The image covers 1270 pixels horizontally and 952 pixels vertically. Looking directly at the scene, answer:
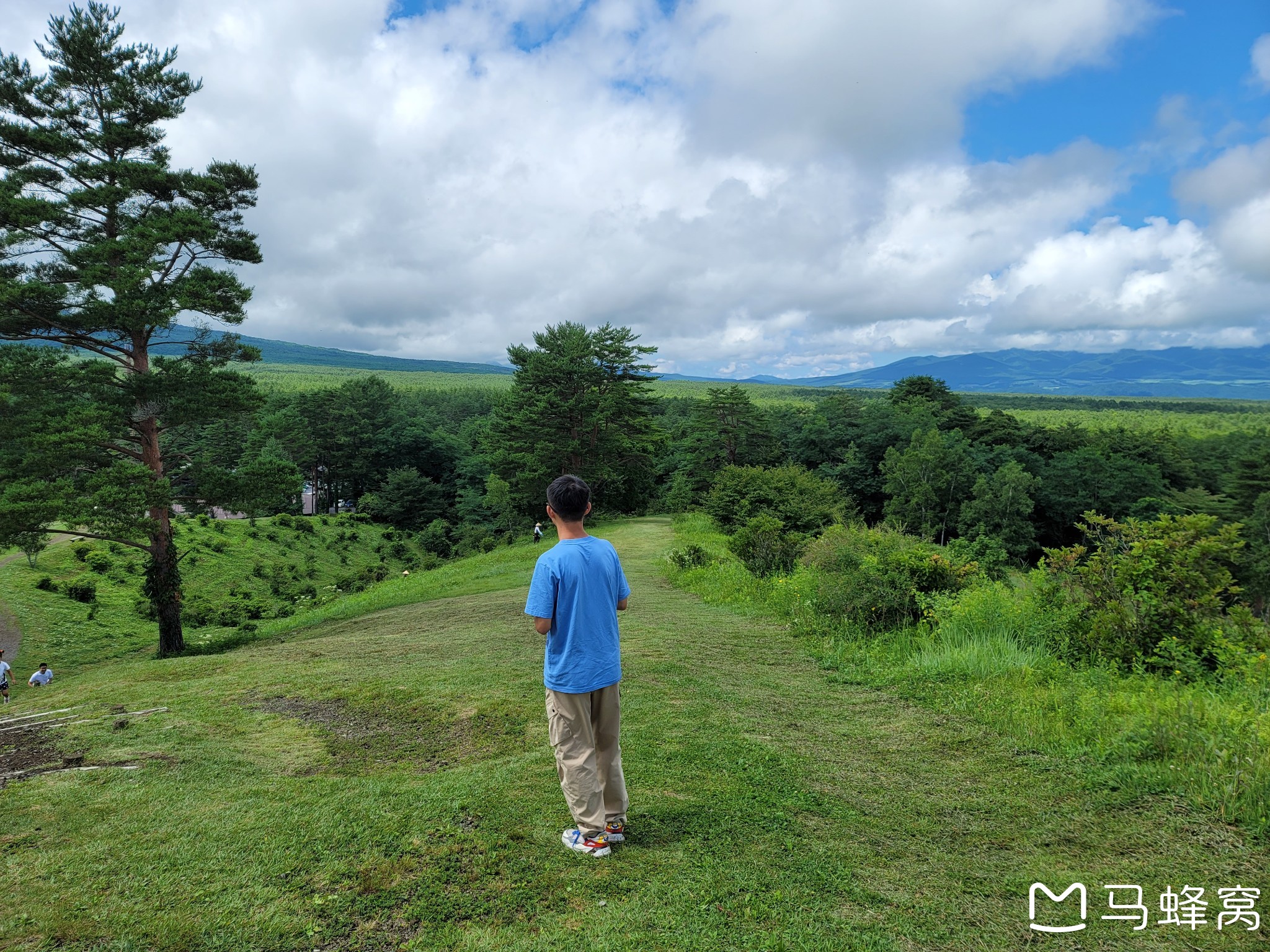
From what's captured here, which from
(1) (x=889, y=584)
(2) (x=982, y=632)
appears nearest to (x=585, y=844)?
(2) (x=982, y=632)

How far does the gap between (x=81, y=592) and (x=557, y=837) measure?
86.1 feet

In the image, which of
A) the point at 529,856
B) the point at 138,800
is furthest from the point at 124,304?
the point at 529,856

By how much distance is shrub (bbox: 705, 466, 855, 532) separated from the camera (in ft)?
79.5

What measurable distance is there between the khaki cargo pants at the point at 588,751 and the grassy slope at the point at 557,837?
9.1 inches

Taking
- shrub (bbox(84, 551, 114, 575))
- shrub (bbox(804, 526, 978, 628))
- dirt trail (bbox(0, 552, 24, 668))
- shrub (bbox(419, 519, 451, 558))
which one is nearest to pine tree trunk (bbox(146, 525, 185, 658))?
dirt trail (bbox(0, 552, 24, 668))

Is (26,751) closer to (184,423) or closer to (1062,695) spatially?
(1062,695)

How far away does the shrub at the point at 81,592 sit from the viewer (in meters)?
21.6

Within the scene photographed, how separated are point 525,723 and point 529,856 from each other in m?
2.15

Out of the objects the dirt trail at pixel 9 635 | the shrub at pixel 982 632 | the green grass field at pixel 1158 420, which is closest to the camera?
the shrub at pixel 982 632

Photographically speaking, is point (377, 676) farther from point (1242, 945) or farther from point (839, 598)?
point (1242, 945)

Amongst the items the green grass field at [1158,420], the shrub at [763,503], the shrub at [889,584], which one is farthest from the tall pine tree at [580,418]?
the green grass field at [1158,420]

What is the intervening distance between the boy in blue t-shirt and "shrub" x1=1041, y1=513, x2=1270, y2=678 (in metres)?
5.29

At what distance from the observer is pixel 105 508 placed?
11297 millimetres

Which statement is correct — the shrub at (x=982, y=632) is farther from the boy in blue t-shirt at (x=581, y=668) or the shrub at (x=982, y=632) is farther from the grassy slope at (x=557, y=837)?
the boy in blue t-shirt at (x=581, y=668)
